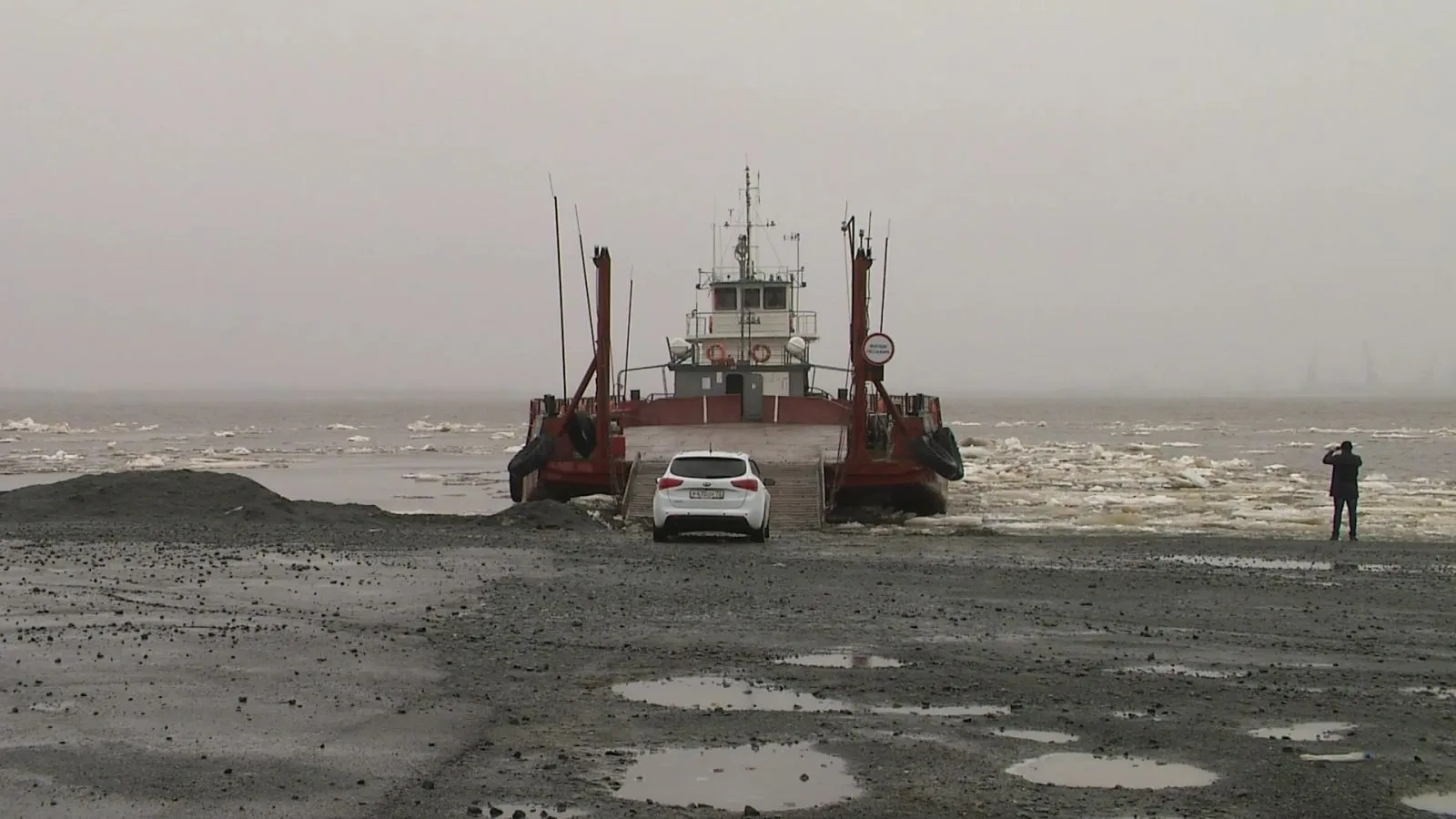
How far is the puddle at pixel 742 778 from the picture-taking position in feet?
21.5

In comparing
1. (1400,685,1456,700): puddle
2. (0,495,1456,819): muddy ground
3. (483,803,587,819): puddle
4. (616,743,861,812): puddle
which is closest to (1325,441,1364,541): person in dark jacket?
(0,495,1456,819): muddy ground

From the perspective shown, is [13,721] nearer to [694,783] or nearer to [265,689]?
[265,689]

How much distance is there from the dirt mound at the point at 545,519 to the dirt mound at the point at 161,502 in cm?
233

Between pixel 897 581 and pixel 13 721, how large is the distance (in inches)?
375

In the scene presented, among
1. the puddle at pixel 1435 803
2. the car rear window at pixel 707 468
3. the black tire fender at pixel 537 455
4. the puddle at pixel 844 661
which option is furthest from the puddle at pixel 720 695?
the black tire fender at pixel 537 455

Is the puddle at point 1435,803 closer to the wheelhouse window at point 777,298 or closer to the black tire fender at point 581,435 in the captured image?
the black tire fender at point 581,435

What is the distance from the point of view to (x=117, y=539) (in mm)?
19562

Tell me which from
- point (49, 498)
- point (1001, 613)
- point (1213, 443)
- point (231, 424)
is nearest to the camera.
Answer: point (1001, 613)

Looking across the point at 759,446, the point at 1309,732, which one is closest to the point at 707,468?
the point at 759,446

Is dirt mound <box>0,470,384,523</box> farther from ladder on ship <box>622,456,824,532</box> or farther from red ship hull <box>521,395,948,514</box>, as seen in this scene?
ladder on ship <box>622,456,824,532</box>

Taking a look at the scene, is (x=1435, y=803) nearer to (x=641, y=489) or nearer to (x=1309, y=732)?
(x=1309, y=732)

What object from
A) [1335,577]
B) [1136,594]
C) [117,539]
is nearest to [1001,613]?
[1136,594]

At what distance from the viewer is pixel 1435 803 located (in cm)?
653

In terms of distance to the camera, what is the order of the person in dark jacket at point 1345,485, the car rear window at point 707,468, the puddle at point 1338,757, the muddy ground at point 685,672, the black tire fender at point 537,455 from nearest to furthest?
the muddy ground at point 685,672, the puddle at point 1338,757, the car rear window at point 707,468, the person in dark jacket at point 1345,485, the black tire fender at point 537,455
